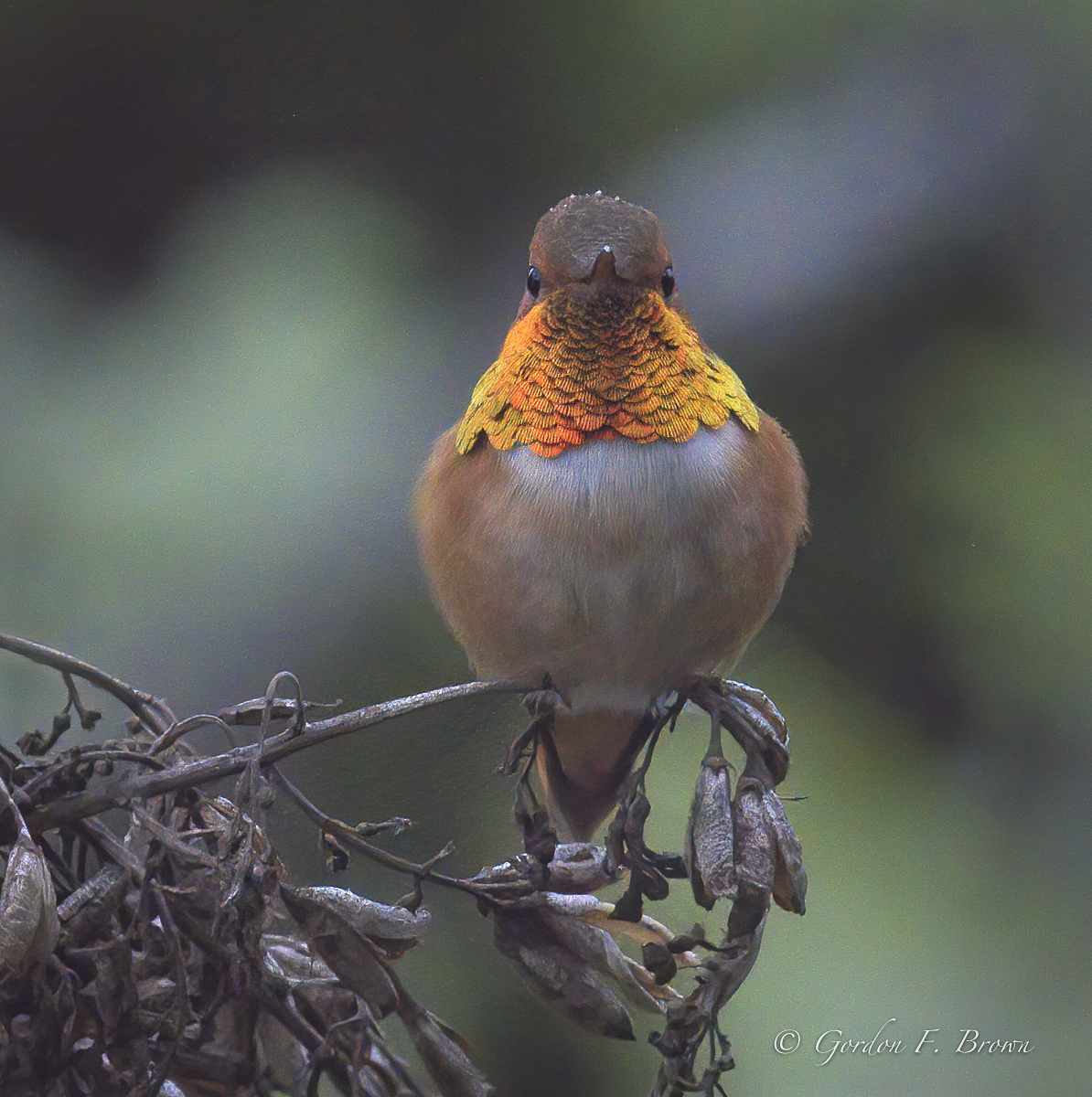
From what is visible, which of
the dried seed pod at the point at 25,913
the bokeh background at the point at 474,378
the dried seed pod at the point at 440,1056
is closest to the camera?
the dried seed pod at the point at 25,913

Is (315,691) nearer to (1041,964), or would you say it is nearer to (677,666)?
(677,666)

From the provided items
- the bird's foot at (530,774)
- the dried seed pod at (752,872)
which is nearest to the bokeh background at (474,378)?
the bird's foot at (530,774)

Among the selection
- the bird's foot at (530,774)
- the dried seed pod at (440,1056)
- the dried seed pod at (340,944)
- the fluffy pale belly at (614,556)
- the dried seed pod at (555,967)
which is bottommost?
the dried seed pod at (440,1056)

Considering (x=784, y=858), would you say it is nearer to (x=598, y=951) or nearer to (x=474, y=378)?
(x=598, y=951)

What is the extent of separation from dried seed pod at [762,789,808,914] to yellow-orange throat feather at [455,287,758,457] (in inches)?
8.3

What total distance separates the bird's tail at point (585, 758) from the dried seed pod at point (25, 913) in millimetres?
281

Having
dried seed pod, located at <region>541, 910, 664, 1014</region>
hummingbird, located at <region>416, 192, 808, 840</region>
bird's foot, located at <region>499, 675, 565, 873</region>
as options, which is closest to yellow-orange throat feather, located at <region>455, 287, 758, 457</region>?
hummingbird, located at <region>416, 192, 808, 840</region>

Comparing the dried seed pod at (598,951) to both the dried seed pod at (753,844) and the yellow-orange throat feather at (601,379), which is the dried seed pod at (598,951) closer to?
the dried seed pod at (753,844)

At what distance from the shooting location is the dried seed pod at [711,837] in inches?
20.5

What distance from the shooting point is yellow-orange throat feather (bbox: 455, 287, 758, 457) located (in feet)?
2.02

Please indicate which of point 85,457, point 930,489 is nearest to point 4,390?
point 85,457

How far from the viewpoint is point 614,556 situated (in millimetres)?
633

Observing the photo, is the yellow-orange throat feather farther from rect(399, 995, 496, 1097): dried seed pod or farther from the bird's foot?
rect(399, 995, 496, 1097): dried seed pod

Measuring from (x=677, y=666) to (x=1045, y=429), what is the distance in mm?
359
